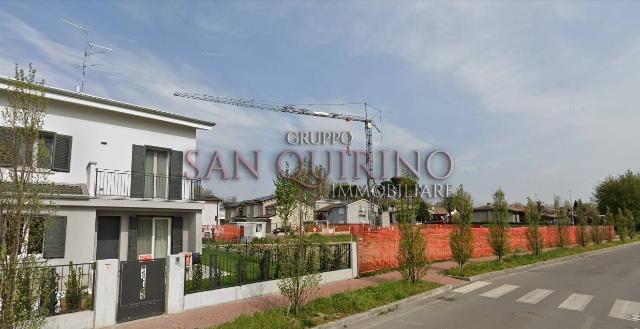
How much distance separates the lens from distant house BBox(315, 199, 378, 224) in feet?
228

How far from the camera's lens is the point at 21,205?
6219 millimetres

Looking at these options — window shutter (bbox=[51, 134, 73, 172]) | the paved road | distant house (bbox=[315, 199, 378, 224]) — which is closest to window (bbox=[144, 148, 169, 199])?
window shutter (bbox=[51, 134, 73, 172])

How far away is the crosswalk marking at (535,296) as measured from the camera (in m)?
12.3

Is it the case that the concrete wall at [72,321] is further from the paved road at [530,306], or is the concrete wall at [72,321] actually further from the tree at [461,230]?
the tree at [461,230]

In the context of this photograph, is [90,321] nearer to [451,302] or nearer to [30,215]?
[30,215]

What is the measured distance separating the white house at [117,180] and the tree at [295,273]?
6941 mm

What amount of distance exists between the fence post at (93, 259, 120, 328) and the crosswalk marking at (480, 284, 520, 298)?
34.5ft

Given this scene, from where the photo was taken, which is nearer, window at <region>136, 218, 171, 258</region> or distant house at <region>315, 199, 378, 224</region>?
window at <region>136, 218, 171, 258</region>

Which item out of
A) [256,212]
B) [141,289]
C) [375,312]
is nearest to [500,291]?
[375,312]

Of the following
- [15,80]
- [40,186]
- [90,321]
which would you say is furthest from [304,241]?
[15,80]

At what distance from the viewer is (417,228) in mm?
15164

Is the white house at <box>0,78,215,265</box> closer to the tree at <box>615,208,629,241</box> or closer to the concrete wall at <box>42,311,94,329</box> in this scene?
the concrete wall at <box>42,311,94,329</box>

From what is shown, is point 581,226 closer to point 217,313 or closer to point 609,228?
point 609,228

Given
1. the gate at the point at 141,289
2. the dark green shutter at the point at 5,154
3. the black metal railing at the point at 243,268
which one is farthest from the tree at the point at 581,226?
the dark green shutter at the point at 5,154
